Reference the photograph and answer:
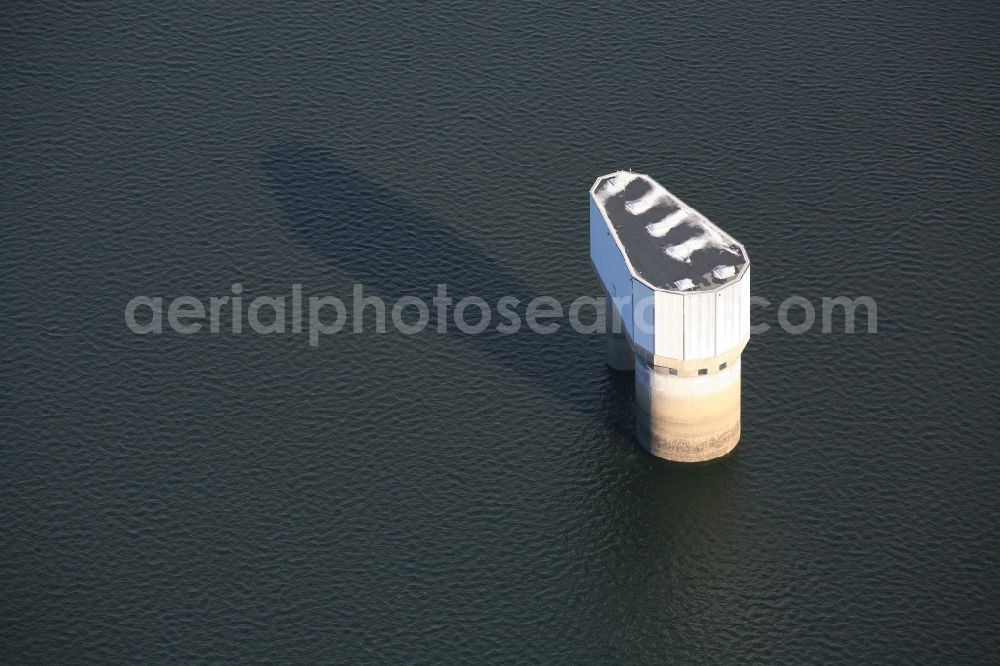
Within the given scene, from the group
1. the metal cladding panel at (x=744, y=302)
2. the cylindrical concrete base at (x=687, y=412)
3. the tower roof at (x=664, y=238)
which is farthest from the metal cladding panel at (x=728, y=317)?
the cylindrical concrete base at (x=687, y=412)

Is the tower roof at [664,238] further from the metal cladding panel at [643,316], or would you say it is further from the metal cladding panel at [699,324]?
the metal cladding panel at [699,324]

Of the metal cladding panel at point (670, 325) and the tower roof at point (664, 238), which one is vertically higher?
the tower roof at point (664, 238)

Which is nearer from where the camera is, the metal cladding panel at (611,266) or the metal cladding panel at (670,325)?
the metal cladding panel at (670,325)

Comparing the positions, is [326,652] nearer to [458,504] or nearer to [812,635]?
[458,504]

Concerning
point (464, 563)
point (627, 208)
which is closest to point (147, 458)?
point (464, 563)

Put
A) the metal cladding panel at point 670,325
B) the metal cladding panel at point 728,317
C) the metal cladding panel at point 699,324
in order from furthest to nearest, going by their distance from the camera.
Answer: the metal cladding panel at point 728,317 → the metal cladding panel at point 670,325 → the metal cladding panel at point 699,324

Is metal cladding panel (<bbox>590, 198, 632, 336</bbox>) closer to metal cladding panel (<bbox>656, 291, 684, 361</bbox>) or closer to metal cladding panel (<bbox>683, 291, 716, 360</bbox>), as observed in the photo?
metal cladding panel (<bbox>656, 291, 684, 361</bbox>)
